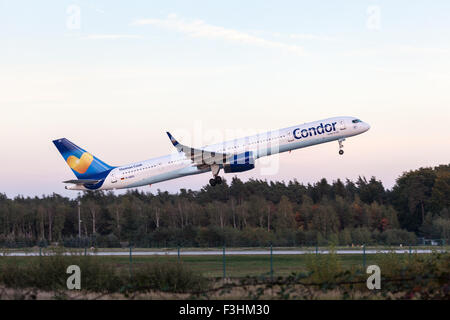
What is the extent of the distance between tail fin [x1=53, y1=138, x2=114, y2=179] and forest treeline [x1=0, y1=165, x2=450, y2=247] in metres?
9.24

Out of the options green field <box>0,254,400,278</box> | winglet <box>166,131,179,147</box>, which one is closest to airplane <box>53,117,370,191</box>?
winglet <box>166,131,179,147</box>

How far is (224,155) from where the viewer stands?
62.8 meters

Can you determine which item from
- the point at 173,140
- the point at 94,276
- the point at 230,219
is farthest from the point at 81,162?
the point at 94,276

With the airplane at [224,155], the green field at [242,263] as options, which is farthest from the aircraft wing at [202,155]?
the green field at [242,263]

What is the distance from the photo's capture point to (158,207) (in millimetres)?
97562

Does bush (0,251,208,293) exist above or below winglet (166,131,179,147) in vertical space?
below

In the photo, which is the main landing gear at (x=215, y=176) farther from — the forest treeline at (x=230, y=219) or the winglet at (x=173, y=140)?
the forest treeline at (x=230, y=219)

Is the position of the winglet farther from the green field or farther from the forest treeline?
the forest treeline

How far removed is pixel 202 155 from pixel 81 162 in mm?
17778

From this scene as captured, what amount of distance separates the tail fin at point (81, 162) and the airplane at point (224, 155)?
91 cm

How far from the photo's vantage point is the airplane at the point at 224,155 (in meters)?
61.5

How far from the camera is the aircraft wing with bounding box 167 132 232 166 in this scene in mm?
62469

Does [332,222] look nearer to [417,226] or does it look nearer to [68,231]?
[417,226]
